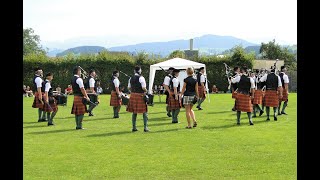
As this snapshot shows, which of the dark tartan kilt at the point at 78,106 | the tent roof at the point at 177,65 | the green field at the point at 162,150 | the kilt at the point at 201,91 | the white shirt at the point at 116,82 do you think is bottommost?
the green field at the point at 162,150

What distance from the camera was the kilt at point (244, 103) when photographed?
1409 centimetres

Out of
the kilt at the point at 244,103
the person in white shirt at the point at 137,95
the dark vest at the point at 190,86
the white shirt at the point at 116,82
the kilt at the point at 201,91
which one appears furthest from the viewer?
the kilt at the point at 201,91

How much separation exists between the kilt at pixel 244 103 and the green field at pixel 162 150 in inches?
19.8

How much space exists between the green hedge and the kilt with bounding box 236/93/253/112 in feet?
71.8

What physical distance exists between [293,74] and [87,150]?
33053 millimetres

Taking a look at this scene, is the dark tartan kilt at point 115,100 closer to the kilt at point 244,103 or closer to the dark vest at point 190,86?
the dark vest at point 190,86

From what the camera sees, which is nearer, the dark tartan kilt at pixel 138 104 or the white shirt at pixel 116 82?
the dark tartan kilt at pixel 138 104

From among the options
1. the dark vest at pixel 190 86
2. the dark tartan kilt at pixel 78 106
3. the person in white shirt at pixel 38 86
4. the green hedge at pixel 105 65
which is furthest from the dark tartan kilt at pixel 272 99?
the green hedge at pixel 105 65

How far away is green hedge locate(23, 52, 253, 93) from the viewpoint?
36469mm

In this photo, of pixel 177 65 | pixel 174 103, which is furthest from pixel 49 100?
pixel 177 65
